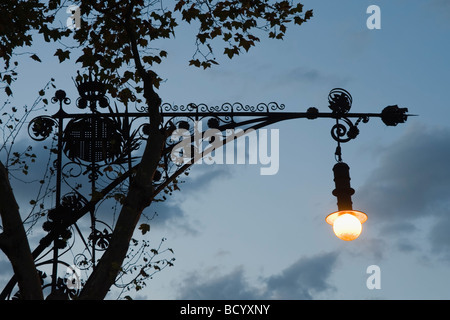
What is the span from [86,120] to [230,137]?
75.4 inches

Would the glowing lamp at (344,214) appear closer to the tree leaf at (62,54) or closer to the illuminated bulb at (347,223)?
the illuminated bulb at (347,223)

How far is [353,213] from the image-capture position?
8547 millimetres

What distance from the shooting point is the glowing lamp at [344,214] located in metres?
8.42

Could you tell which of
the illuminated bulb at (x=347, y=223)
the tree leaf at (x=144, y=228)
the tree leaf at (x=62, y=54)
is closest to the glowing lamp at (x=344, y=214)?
the illuminated bulb at (x=347, y=223)

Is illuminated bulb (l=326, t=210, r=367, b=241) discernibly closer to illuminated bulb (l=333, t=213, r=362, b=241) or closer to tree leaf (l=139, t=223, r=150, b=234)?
illuminated bulb (l=333, t=213, r=362, b=241)

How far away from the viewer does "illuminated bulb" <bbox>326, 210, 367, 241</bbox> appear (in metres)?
8.41

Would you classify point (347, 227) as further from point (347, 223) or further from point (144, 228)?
point (144, 228)

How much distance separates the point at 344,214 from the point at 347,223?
6.1 inches

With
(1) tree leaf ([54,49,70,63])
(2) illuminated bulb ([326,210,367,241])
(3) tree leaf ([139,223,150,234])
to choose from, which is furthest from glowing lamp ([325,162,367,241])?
(1) tree leaf ([54,49,70,63])

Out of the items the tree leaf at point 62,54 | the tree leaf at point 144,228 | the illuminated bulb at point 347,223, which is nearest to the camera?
the tree leaf at point 144,228

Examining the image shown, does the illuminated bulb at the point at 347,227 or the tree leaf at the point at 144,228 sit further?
the illuminated bulb at the point at 347,227

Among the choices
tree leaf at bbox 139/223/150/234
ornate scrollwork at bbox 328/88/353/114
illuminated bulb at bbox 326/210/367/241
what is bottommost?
tree leaf at bbox 139/223/150/234
